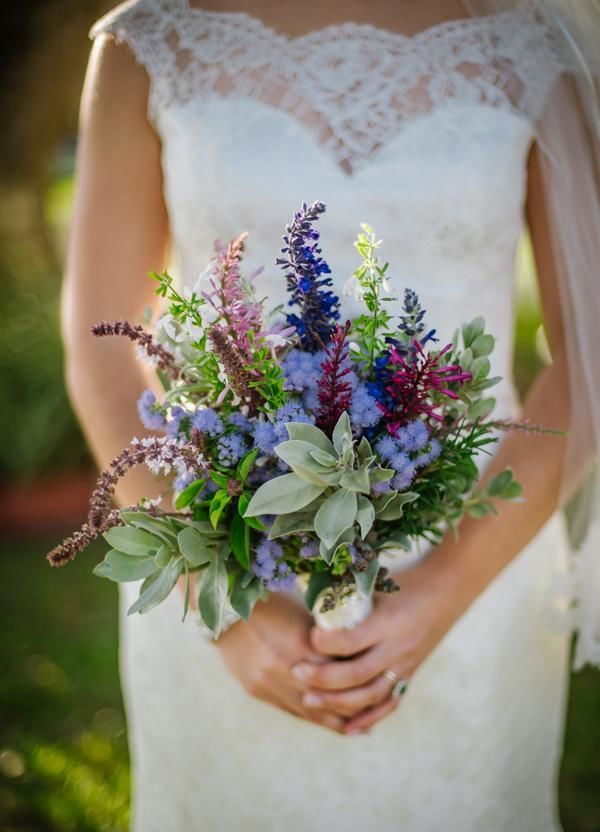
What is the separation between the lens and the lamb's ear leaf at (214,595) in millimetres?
1174

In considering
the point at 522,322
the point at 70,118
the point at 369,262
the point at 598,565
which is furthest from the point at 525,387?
the point at 369,262

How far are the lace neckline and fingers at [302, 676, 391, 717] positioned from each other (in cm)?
145

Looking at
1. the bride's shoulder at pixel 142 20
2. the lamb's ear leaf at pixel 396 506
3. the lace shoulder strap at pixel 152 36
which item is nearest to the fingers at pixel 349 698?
the lamb's ear leaf at pixel 396 506

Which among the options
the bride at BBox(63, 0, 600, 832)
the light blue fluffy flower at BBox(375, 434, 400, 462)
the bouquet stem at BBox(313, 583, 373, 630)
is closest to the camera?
the light blue fluffy flower at BBox(375, 434, 400, 462)

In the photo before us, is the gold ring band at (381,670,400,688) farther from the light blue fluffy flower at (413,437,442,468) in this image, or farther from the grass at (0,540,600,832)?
the grass at (0,540,600,832)

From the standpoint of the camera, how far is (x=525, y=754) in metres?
2.13

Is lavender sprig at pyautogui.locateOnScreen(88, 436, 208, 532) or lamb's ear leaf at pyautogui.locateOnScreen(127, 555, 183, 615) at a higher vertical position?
lavender sprig at pyautogui.locateOnScreen(88, 436, 208, 532)

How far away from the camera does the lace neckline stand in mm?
1831

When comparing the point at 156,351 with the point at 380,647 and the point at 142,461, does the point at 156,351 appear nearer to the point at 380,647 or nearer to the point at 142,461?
the point at 142,461

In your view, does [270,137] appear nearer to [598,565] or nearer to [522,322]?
[598,565]

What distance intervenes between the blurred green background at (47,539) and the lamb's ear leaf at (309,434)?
2.69 m

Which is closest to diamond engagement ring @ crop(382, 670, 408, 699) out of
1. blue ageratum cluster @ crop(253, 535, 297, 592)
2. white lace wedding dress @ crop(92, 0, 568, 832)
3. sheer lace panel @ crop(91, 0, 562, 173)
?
white lace wedding dress @ crop(92, 0, 568, 832)

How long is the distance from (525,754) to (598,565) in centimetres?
58

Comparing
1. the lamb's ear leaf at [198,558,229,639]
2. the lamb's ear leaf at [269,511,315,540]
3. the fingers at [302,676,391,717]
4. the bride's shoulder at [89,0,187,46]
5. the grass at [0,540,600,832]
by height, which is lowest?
the grass at [0,540,600,832]
